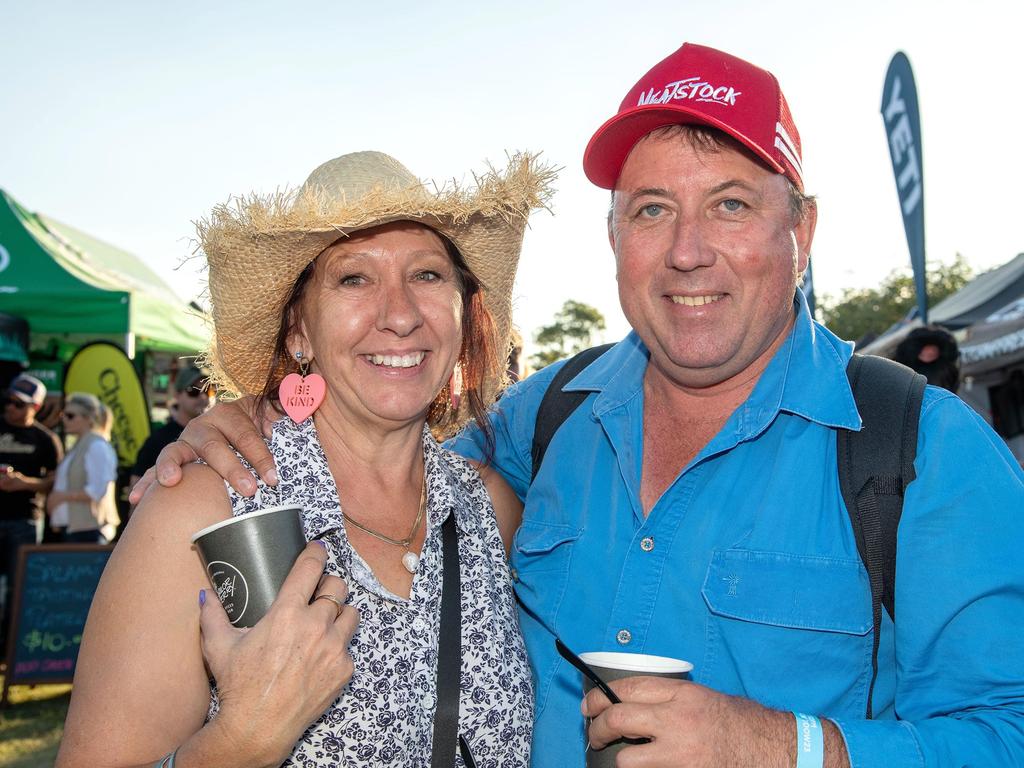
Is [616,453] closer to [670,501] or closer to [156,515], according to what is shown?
[670,501]

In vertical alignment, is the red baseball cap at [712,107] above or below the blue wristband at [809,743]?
above

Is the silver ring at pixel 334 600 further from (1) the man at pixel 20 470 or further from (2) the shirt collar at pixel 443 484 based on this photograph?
(1) the man at pixel 20 470

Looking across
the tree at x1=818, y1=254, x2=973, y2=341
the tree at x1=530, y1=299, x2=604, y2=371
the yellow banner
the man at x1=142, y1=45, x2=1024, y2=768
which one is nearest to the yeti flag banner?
the man at x1=142, y1=45, x2=1024, y2=768

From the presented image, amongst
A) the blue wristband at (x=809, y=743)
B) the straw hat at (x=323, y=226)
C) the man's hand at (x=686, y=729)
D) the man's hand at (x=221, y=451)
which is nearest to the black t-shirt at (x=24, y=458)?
the straw hat at (x=323, y=226)

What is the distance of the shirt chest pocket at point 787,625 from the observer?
185 centimetres

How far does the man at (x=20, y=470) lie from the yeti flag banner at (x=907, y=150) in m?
7.99

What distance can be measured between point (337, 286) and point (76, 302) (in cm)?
727

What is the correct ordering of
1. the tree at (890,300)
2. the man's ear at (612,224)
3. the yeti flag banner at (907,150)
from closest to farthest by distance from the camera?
the man's ear at (612,224)
the yeti flag banner at (907,150)
the tree at (890,300)

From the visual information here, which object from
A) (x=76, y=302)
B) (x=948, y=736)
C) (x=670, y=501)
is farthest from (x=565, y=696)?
(x=76, y=302)

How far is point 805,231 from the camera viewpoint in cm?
234

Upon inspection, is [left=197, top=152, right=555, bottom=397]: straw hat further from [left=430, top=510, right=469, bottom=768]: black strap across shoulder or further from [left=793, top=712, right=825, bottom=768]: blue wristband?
[left=793, top=712, right=825, bottom=768]: blue wristband

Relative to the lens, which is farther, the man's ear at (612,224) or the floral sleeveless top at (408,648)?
the man's ear at (612,224)

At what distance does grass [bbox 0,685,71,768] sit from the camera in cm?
566

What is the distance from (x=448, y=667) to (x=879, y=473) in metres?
1.14
